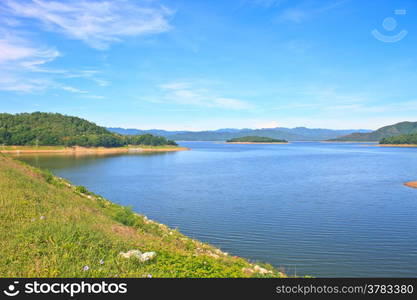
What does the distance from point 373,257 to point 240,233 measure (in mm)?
8317

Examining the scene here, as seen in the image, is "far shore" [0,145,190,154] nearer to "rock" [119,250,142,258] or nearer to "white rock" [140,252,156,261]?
"rock" [119,250,142,258]

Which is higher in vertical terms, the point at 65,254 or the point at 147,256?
the point at 65,254

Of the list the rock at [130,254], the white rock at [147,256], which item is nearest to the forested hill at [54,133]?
the rock at [130,254]

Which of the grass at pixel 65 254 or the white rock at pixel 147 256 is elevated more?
the grass at pixel 65 254

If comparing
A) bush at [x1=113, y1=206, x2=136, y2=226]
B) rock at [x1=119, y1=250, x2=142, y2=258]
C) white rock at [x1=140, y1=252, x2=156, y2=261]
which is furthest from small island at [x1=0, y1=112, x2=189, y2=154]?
white rock at [x1=140, y1=252, x2=156, y2=261]

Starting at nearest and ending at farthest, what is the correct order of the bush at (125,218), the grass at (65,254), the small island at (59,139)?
the grass at (65,254) → the bush at (125,218) → the small island at (59,139)

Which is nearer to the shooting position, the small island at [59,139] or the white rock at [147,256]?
the white rock at [147,256]

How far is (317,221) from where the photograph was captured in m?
25.0

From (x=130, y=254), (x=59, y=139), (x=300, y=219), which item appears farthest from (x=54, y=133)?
(x=130, y=254)

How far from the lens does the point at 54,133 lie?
497 ft

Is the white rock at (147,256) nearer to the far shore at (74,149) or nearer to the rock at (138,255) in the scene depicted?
the rock at (138,255)

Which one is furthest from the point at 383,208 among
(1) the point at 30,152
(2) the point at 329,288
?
(1) the point at 30,152

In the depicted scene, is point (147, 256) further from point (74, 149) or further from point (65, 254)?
point (74, 149)

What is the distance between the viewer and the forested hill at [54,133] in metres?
137
